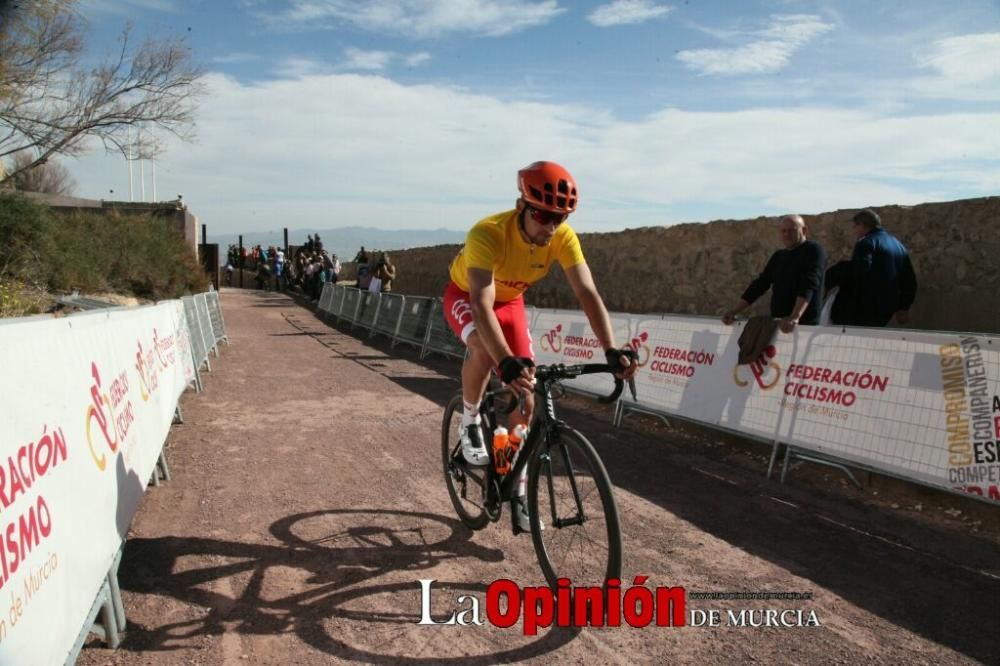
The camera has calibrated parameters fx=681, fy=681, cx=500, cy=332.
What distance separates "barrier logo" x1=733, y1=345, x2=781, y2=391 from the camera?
624 cm

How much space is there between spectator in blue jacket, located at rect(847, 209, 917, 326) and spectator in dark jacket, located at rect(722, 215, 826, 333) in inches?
12.7

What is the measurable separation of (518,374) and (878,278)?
4718 millimetres

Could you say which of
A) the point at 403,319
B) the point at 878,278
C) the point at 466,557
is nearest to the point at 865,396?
the point at 878,278

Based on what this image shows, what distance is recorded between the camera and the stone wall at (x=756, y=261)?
6516 millimetres

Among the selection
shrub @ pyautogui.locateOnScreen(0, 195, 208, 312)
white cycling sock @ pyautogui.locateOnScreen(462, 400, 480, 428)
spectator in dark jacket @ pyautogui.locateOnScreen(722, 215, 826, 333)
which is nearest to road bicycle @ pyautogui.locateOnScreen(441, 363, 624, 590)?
white cycling sock @ pyautogui.locateOnScreen(462, 400, 480, 428)

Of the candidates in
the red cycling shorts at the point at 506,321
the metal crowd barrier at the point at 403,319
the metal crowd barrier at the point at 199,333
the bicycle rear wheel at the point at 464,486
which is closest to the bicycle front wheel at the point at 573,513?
the bicycle rear wheel at the point at 464,486

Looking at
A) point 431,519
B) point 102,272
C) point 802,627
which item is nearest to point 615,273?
point 431,519

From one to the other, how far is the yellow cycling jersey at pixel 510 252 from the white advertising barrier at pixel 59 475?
196 cm

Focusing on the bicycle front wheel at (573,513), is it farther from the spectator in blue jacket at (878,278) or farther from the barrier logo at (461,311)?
the spectator in blue jacket at (878,278)

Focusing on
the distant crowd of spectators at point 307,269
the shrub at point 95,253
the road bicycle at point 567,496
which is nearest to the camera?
the road bicycle at point 567,496

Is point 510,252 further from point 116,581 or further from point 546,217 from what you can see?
point 116,581

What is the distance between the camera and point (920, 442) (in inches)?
196

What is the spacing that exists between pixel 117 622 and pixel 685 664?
2.52 metres

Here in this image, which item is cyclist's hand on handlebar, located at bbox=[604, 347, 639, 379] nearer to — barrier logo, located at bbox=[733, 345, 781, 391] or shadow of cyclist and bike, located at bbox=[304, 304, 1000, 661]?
shadow of cyclist and bike, located at bbox=[304, 304, 1000, 661]
